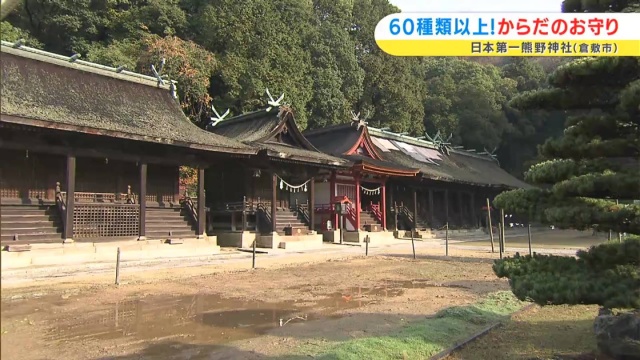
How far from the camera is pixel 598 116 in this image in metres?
5.50

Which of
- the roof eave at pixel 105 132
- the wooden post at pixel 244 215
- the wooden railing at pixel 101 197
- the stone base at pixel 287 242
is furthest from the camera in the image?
the stone base at pixel 287 242

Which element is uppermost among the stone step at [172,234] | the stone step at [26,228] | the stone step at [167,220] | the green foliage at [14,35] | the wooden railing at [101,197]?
the green foliage at [14,35]

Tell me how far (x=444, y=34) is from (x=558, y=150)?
6.66ft

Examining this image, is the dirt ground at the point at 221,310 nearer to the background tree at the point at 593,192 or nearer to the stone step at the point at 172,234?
the background tree at the point at 593,192

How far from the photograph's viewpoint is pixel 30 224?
15.4 meters

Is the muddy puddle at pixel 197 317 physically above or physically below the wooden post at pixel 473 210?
below

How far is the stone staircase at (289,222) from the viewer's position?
22453mm

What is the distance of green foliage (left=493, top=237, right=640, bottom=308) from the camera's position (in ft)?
16.1

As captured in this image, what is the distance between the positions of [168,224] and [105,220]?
2662 mm

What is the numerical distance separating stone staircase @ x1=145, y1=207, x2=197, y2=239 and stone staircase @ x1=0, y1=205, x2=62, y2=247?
3188 millimetres

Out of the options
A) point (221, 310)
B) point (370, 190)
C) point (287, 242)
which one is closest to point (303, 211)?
point (287, 242)

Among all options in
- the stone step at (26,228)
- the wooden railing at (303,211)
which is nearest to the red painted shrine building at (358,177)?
the wooden railing at (303,211)

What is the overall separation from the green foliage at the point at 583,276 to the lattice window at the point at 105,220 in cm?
1480

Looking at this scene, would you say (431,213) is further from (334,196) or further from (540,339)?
(540,339)
